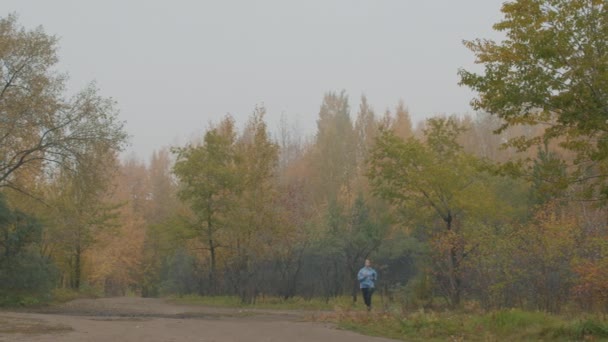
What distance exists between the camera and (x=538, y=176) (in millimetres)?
12422

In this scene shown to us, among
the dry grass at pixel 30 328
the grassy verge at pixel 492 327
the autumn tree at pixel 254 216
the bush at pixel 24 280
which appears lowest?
the grassy verge at pixel 492 327

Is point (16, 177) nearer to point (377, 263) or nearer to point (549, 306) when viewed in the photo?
point (377, 263)

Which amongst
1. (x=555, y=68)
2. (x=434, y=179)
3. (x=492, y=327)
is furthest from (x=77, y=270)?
(x=555, y=68)

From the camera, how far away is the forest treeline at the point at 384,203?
11.5 m

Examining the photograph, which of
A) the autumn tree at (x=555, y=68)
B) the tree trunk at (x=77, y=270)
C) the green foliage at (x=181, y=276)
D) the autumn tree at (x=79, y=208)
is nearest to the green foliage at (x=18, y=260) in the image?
the autumn tree at (x=79, y=208)

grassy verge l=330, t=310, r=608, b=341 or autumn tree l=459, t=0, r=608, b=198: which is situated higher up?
autumn tree l=459, t=0, r=608, b=198

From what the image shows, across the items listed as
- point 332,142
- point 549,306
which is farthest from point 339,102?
point 549,306

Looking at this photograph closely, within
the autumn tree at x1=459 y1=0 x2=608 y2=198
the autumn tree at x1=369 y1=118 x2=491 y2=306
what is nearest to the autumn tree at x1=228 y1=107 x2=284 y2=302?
the autumn tree at x1=369 y1=118 x2=491 y2=306

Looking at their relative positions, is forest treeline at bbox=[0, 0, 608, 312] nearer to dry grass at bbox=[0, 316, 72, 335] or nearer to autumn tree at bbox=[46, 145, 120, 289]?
autumn tree at bbox=[46, 145, 120, 289]

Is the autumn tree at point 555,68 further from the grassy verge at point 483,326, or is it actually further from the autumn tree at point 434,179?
the autumn tree at point 434,179

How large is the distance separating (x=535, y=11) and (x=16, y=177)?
22.4 meters

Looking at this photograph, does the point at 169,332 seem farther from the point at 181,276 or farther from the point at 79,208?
the point at 181,276

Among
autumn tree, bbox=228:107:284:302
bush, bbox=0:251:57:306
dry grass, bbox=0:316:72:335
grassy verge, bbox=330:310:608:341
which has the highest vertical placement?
autumn tree, bbox=228:107:284:302

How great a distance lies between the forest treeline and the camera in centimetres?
1153
